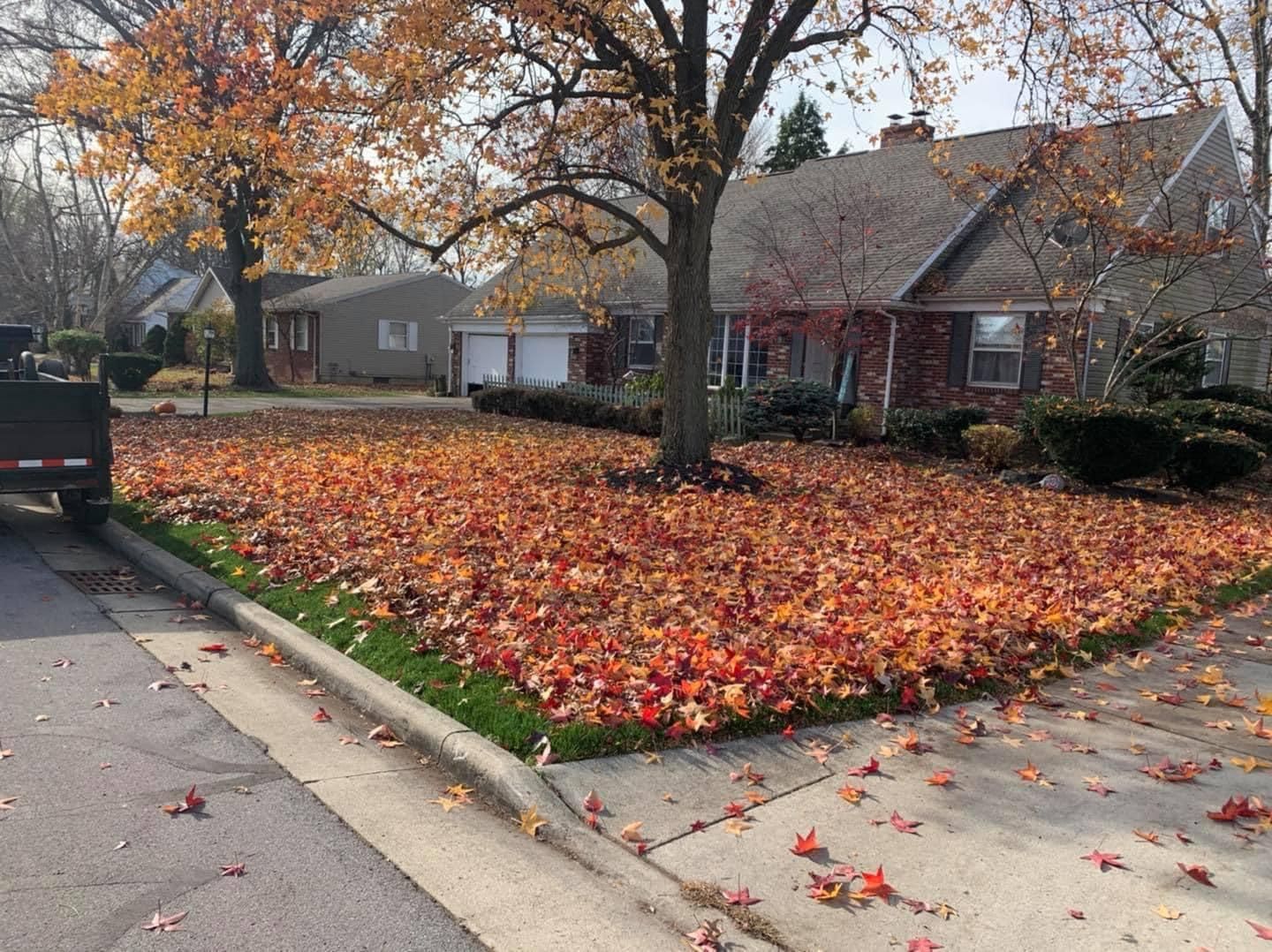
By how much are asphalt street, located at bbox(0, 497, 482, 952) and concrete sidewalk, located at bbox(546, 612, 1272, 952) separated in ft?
3.15

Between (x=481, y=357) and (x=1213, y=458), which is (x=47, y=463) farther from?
(x=481, y=357)

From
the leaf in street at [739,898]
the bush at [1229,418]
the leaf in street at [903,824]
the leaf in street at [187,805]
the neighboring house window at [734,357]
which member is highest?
the neighboring house window at [734,357]

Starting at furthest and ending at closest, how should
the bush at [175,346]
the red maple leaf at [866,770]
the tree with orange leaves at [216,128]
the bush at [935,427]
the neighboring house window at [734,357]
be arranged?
the bush at [175,346] → the neighboring house window at [734,357] → the bush at [935,427] → the tree with orange leaves at [216,128] → the red maple leaf at [866,770]

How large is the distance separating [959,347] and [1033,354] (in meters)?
1.49

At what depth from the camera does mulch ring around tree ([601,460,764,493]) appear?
10680mm

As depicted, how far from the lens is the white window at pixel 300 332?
40.4 metres

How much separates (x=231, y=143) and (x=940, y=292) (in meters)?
13.0

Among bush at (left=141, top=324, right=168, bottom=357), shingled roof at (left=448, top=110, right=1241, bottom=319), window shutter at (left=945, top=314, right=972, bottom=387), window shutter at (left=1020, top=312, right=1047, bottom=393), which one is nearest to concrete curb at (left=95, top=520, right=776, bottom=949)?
shingled roof at (left=448, top=110, right=1241, bottom=319)

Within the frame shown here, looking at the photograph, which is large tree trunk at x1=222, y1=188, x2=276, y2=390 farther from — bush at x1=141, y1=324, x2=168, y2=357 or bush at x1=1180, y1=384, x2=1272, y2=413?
bush at x1=1180, y1=384, x2=1272, y2=413

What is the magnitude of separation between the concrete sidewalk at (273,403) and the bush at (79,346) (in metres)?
A: 7.92

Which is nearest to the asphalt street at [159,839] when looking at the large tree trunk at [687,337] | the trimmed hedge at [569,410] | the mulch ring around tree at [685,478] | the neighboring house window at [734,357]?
the mulch ring around tree at [685,478]

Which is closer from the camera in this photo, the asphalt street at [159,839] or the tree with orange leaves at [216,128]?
the asphalt street at [159,839]

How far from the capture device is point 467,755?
13.6 feet

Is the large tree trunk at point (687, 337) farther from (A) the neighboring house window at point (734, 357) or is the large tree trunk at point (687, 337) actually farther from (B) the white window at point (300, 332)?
(B) the white window at point (300, 332)
